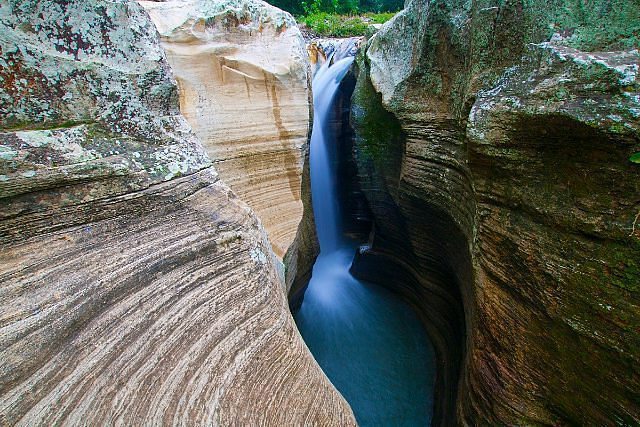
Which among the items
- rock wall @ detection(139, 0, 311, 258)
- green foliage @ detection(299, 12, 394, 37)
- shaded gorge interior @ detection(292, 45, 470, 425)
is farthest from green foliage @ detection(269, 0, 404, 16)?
rock wall @ detection(139, 0, 311, 258)

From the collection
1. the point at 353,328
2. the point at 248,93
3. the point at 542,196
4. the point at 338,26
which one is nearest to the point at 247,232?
the point at 542,196

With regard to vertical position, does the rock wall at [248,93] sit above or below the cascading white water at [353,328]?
above

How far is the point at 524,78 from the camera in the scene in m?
2.23

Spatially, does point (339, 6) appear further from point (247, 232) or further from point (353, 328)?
point (247, 232)

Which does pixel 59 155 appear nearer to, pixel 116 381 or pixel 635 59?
pixel 116 381

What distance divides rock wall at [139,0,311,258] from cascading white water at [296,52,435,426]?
2.10m

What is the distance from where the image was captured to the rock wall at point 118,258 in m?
1.35

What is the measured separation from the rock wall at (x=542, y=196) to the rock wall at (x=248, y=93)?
1580 millimetres

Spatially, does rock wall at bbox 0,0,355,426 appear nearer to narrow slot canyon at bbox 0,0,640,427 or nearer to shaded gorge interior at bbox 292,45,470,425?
narrow slot canyon at bbox 0,0,640,427

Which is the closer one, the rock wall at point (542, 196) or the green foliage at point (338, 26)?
the rock wall at point (542, 196)

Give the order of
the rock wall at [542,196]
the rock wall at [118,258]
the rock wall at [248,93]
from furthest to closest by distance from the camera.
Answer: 1. the rock wall at [248,93]
2. the rock wall at [542,196]
3. the rock wall at [118,258]

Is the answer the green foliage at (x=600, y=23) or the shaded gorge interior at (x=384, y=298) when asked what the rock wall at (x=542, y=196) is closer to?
the green foliage at (x=600, y=23)

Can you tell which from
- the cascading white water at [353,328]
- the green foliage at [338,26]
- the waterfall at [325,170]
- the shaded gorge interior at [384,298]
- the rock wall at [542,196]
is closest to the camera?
the rock wall at [542,196]

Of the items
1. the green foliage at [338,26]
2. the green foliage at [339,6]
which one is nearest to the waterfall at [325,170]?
the green foliage at [338,26]
